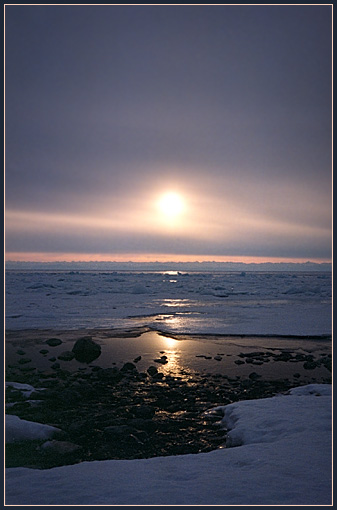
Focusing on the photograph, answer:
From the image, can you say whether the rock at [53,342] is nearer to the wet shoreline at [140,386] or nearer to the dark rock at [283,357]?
the wet shoreline at [140,386]

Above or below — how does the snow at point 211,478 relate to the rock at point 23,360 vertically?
above

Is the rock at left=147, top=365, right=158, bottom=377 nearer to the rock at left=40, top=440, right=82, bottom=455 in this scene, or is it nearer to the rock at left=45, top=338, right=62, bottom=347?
the rock at left=40, top=440, right=82, bottom=455

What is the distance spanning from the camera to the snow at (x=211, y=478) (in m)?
2.93

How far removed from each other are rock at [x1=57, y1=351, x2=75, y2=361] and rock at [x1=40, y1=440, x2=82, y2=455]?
4769mm

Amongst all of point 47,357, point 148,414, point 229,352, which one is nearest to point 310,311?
point 229,352

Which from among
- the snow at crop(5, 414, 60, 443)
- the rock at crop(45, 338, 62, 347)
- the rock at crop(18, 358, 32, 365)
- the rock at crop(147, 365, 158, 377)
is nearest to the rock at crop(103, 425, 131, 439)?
the snow at crop(5, 414, 60, 443)

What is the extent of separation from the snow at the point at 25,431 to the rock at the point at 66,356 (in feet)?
13.7

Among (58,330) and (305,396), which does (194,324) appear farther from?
(305,396)

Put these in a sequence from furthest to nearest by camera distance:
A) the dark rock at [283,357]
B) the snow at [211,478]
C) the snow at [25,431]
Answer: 1. the dark rock at [283,357]
2. the snow at [25,431]
3. the snow at [211,478]

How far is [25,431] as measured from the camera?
15.5 feet

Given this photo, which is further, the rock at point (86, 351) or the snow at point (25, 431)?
the rock at point (86, 351)

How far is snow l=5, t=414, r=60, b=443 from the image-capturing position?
4.64 metres

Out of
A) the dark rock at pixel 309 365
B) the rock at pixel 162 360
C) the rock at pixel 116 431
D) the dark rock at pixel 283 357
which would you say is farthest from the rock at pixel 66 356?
the dark rock at pixel 309 365

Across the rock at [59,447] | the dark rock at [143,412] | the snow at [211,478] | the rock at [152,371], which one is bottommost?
the rock at [152,371]
